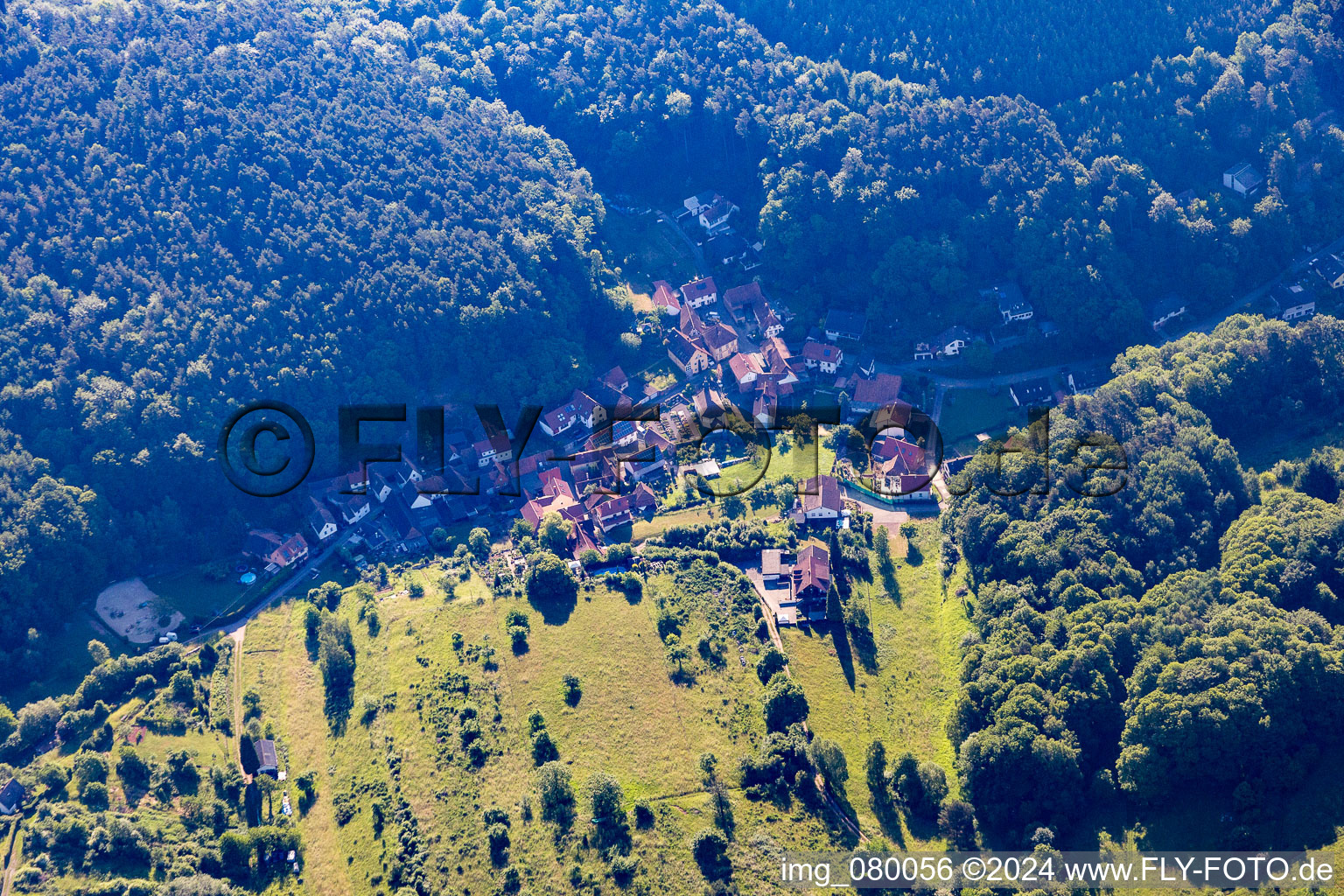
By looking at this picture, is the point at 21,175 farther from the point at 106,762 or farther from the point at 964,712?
the point at 964,712

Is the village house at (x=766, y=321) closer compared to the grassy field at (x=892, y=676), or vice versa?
the grassy field at (x=892, y=676)

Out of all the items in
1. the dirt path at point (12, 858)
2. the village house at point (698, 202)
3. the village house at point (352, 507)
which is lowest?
the dirt path at point (12, 858)

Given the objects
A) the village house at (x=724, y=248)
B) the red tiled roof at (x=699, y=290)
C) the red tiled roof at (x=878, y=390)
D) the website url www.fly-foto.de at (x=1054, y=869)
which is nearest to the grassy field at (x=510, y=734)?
the website url www.fly-foto.de at (x=1054, y=869)

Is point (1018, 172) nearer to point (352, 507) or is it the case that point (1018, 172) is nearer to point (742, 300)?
point (742, 300)

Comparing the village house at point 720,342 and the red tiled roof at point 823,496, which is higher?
the village house at point 720,342

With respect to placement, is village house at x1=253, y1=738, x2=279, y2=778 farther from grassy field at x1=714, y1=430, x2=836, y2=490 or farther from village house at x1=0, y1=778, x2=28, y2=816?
grassy field at x1=714, y1=430, x2=836, y2=490

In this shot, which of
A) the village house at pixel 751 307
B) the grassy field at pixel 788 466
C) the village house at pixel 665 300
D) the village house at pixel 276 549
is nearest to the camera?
the village house at pixel 276 549

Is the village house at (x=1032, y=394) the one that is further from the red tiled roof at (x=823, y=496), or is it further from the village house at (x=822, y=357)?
the red tiled roof at (x=823, y=496)

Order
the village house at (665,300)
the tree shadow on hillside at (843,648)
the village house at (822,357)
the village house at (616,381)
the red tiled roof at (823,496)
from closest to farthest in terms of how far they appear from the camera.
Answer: the tree shadow on hillside at (843,648), the red tiled roof at (823,496), the village house at (822,357), the village house at (616,381), the village house at (665,300)
